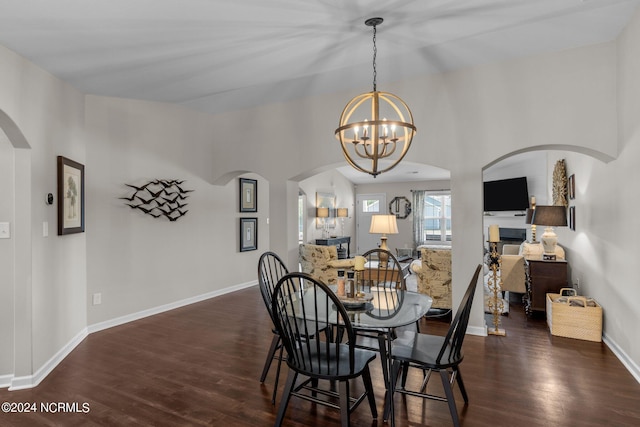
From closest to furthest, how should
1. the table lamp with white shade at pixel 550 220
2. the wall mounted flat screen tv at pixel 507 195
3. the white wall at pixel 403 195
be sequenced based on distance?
the table lamp with white shade at pixel 550 220
the wall mounted flat screen tv at pixel 507 195
the white wall at pixel 403 195

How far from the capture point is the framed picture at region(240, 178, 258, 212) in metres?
6.39

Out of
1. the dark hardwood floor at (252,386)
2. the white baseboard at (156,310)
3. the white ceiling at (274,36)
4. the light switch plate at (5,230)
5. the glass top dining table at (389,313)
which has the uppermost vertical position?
the white ceiling at (274,36)

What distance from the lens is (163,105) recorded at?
499 centimetres

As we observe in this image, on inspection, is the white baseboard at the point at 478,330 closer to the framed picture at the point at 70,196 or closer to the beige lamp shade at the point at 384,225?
the beige lamp shade at the point at 384,225

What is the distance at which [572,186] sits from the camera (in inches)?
201

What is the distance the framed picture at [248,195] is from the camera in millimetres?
6395

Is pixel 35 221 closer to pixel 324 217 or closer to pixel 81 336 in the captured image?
pixel 81 336

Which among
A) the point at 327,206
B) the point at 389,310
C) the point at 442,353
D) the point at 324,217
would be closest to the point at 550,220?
the point at 389,310

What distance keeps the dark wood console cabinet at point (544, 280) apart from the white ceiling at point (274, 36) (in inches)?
98.6

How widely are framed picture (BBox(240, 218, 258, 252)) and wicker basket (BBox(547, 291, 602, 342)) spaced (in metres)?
4.52

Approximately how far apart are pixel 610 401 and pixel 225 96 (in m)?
4.77

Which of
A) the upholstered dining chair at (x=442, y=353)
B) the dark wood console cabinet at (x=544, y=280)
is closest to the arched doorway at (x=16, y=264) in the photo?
the upholstered dining chair at (x=442, y=353)

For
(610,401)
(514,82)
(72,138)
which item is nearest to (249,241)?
(72,138)

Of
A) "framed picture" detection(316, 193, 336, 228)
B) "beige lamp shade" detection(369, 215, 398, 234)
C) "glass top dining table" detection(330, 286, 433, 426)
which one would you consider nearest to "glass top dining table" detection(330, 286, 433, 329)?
"glass top dining table" detection(330, 286, 433, 426)
